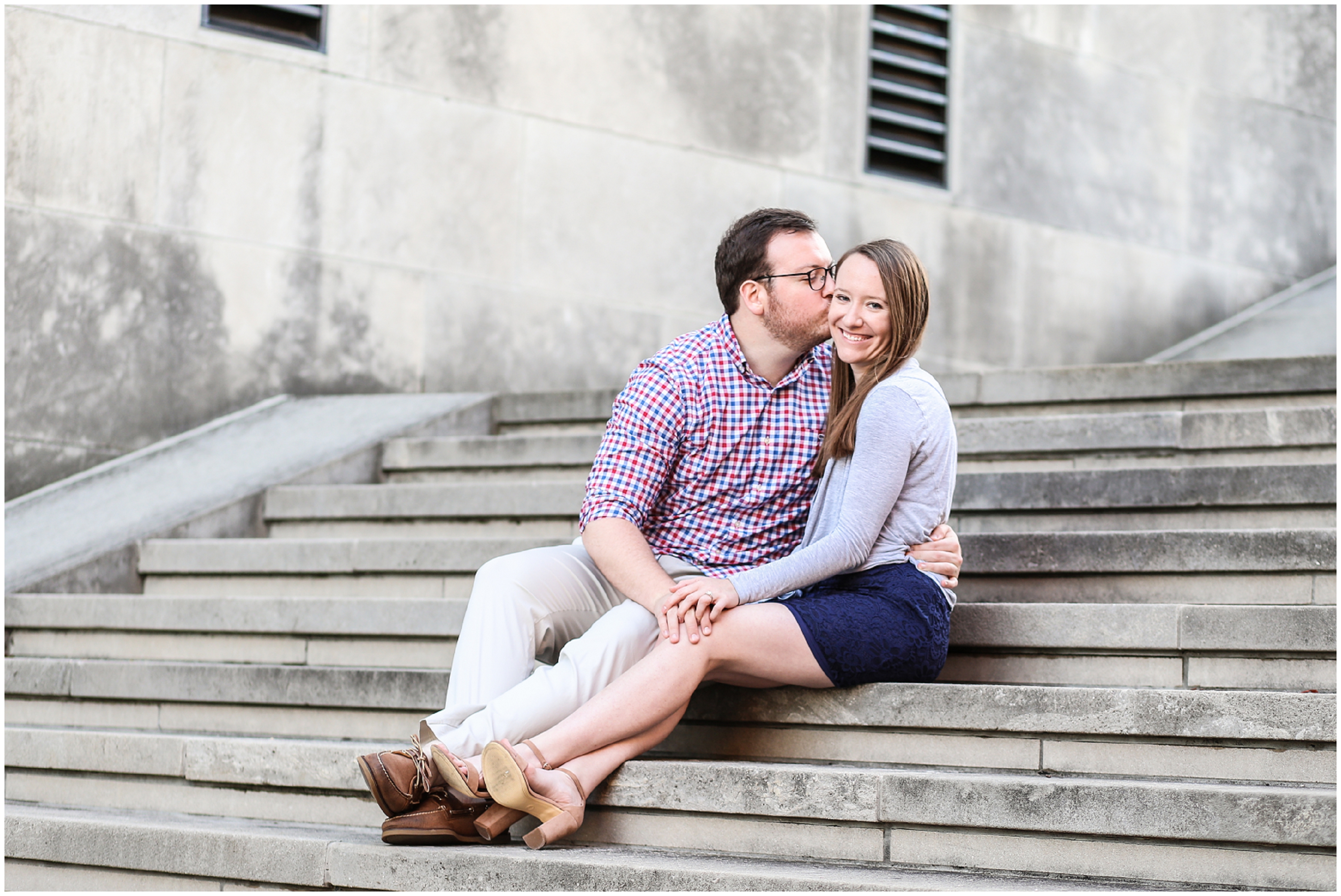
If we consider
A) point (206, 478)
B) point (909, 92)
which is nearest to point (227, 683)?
point (206, 478)

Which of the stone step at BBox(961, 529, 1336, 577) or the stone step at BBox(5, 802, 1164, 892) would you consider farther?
the stone step at BBox(961, 529, 1336, 577)

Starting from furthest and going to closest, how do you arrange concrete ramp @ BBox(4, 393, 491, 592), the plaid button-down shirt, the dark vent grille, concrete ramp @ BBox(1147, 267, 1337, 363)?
concrete ramp @ BBox(1147, 267, 1337, 363)
the dark vent grille
concrete ramp @ BBox(4, 393, 491, 592)
the plaid button-down shirt

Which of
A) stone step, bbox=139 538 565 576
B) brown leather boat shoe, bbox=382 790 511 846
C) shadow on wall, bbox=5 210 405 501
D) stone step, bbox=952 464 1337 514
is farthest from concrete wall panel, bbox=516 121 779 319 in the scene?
brown leather boat shoe, bbox=382 790 511 846

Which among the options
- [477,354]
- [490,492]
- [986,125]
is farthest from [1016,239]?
[490,492]

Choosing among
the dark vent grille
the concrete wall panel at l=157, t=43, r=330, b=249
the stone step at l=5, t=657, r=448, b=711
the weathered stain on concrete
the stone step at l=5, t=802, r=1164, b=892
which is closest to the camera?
the stone step at l=5, t=802, r=1164, b=892

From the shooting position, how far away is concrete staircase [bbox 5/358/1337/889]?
3094 mm

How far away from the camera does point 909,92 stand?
8.55m

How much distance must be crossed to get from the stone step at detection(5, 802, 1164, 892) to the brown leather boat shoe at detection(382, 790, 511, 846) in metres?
0.03

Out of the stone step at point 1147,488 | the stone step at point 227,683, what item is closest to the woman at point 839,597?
the stone step at point 227,683

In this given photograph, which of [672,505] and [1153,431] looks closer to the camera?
[672,505]

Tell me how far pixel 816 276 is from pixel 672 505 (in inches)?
25.2

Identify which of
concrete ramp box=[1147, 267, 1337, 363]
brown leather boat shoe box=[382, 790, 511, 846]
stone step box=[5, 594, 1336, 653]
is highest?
concrete ramp box=[1147, 267, 1337, 363]

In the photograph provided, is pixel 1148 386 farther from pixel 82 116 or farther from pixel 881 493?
pixel 82 116

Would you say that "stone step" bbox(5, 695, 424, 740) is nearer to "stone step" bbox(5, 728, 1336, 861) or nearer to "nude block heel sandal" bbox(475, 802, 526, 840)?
"stone step" bbox(5, 728, 1336, 861)
